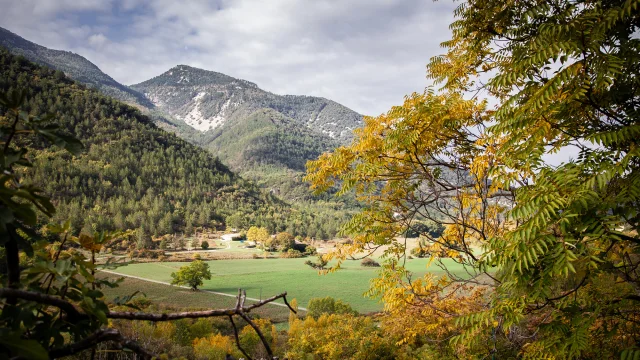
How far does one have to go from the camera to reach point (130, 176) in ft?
383

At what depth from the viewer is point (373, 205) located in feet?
19.8

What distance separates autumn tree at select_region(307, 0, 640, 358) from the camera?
2.64 m

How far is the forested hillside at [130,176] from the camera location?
3703 inches

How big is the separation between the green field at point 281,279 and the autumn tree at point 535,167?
4180cm

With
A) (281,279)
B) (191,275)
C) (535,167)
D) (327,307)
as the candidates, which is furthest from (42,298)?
(281,279)

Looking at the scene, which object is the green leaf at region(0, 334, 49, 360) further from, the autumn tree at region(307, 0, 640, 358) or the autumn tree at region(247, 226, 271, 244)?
the autumn tree at region(247, 226, 271, 244)

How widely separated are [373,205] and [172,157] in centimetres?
14691

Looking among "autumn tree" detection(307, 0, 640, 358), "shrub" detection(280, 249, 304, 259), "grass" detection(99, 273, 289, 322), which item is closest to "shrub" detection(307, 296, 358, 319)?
"grass" detection(99, 273, 289, 322)

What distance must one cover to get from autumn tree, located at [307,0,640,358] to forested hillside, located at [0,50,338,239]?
292 feet

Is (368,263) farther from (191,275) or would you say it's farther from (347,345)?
(347,345)

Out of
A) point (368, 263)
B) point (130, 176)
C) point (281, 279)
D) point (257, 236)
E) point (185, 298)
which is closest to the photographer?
point (185, 298)

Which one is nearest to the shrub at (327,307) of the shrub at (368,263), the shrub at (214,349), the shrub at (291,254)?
the shrub at (214,349)

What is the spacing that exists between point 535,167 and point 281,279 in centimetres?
6309

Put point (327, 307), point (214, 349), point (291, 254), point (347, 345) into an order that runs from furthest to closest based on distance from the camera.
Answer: point (291, 254) → point (327, 307) → point (214, 349) → point (347, 345)
